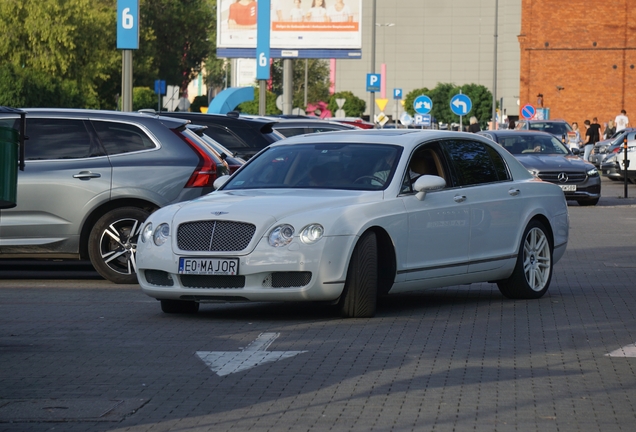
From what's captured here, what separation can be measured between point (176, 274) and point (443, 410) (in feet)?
12.2

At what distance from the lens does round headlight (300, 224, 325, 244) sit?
9523 mm

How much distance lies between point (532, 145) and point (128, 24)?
31.2ft

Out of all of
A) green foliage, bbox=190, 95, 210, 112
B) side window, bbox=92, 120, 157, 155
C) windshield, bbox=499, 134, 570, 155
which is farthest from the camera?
green foliage, bbox=190, 95, 210, 112

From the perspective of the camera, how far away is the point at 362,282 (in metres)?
9.74

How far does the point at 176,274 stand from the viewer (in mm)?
9812

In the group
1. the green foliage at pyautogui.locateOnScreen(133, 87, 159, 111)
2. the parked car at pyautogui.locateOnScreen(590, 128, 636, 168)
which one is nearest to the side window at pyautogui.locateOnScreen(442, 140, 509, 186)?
the parked car at pyautogui.locateOnScreen(590, 128, 636, 168)

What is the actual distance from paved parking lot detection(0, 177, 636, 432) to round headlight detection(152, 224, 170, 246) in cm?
61

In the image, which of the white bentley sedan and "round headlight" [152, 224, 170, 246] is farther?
"round headlight" [152, 224, 170, 246]

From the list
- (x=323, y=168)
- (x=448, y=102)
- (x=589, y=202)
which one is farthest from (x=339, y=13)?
(x=323, y=168)

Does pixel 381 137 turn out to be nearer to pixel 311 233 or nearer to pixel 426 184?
pixel 426 184

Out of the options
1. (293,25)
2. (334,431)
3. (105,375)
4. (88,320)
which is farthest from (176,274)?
(293,25)

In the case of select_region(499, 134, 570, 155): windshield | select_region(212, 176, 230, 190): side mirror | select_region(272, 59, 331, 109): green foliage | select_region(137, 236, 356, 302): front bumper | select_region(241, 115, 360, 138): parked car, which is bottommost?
select_region(137, 236, 356, 302): front bumper

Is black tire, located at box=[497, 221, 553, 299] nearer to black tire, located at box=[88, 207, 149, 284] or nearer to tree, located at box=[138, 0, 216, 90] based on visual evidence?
black tire, located at box=[88, 207, 149, 284]

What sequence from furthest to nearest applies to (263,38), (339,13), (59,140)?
1. (339,13)
2. (263,38)
3. (59,140)
